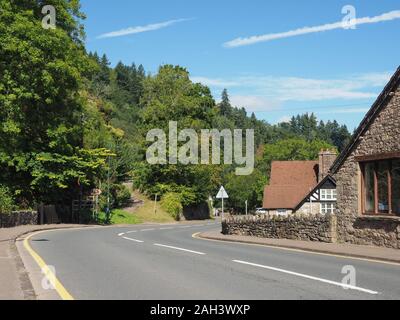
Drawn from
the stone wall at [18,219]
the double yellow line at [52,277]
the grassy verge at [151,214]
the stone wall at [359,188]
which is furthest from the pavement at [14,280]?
the grassy verge at [151,214]

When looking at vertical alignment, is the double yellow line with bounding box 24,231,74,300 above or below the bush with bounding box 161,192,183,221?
below

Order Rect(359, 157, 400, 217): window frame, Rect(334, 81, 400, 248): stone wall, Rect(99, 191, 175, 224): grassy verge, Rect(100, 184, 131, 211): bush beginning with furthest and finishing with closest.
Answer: Rect(100, 184, 131, 211): bush < Rect(99, 191, 175, 224): grassy verge < Rect(359, 157, 400, 217): window frame < Rect(334, 81, 400, 248): stone wall

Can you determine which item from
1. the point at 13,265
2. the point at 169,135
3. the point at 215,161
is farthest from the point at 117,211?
the point at 13,265

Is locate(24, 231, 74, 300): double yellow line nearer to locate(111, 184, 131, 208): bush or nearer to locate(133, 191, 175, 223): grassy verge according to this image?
locate(133, 191, 175, 223): grassy verge

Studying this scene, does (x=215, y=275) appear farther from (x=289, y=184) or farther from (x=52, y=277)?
(x=289, y=184)

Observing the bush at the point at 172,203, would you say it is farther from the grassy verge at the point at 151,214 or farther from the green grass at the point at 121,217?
the green grass at the point at 121,217

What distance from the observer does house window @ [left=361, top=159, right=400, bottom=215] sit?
1892 centimetres

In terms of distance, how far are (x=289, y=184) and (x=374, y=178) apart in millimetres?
44487

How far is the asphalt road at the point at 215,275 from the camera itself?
943cm

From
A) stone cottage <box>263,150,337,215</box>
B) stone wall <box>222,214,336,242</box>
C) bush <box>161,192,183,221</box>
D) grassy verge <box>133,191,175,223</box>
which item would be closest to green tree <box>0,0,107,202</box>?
grassy verge <box>133,191,175,223</box>

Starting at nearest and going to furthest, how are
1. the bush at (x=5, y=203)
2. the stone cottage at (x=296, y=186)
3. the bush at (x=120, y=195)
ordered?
the bush at (x=5, y=203)
the stone cottage at (x=296, y=186)
the bush at (x=120, y=195)

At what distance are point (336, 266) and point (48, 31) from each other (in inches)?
1170

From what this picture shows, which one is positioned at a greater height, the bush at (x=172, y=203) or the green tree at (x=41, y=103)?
the green tree at (x=41, y=103)

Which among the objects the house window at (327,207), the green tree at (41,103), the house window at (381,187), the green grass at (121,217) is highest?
the green tree at (41,103)
